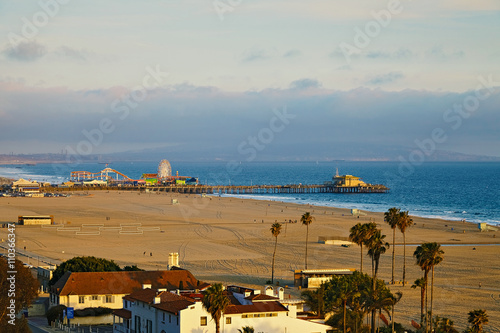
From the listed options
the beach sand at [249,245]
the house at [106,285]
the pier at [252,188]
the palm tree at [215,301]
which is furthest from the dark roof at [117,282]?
the pier at [252,188]

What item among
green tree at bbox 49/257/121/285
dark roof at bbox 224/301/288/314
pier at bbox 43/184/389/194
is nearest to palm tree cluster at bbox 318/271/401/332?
dark roof at bbox 224/301/288/314

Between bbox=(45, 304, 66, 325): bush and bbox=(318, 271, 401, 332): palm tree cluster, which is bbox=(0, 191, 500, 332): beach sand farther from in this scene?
bbox=(45, 304, 66, 325): bush

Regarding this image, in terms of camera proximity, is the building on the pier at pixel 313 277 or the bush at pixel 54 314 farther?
the building on the pier at pixel 313 277

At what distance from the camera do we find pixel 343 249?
222 ft

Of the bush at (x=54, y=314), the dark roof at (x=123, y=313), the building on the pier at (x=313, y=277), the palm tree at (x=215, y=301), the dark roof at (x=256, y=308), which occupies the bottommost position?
the bush at (x=54, y=314)

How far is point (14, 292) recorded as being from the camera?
30.2 metres

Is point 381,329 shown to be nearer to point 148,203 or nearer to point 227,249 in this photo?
point 227,249

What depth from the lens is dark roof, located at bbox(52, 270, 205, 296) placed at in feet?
129

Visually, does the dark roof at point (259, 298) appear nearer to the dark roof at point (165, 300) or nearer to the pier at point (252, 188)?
the dark roof at point (165, 300)

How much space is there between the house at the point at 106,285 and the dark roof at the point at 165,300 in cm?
388

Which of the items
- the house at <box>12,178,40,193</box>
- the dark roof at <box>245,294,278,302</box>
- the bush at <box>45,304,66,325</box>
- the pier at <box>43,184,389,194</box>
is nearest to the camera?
the dark roof at <box>245,294,278,302</box>

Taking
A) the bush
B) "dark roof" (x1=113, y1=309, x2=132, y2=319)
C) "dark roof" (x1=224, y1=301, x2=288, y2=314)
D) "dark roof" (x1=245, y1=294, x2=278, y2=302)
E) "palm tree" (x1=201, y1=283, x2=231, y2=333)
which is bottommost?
the bush

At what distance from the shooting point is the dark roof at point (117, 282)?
129ft

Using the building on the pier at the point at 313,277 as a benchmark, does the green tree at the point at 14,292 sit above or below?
above
